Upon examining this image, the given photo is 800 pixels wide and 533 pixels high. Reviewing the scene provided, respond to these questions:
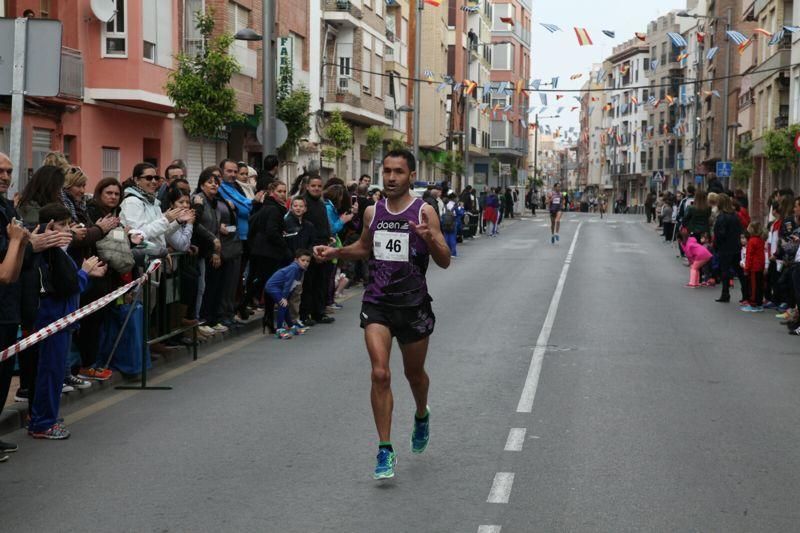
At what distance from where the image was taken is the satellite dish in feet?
76.5

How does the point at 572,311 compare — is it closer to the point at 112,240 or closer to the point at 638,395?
the point at 638,395

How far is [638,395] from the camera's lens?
9383mm

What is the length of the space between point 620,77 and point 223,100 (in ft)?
332

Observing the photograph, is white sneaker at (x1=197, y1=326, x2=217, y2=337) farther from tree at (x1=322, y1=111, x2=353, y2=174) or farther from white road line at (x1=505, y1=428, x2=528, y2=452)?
tree at (x1=322, y1=111, x2=353, y2=174)

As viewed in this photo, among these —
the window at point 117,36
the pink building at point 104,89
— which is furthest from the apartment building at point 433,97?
the window at point 117,36

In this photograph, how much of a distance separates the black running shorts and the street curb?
2814mm

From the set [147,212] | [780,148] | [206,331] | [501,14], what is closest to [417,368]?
[147,212]

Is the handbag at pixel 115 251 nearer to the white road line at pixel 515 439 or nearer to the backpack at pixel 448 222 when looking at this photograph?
the white road line at pixel 515 439

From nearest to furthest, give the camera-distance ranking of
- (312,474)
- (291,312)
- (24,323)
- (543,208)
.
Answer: (312,474)
(24,323)
(291,312)
(543,208)

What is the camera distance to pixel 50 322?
7633mm

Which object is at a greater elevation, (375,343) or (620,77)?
(620,77)

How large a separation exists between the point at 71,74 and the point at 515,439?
1772 centimetres

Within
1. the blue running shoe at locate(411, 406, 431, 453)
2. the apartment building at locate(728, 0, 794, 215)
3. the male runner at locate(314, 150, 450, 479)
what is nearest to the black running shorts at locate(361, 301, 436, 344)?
the male runner at locate(314, 150, 450, 479)

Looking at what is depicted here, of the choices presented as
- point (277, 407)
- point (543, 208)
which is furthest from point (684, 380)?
point (543, 208)
